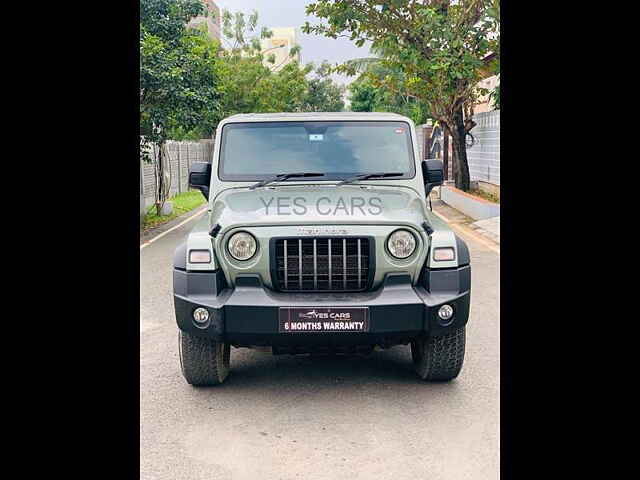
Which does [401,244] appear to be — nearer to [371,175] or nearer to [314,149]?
[371,175]

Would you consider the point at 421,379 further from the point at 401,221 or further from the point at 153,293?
the point at 153,293

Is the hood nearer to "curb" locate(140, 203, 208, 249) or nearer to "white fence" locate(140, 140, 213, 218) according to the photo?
"curb" locate(140, 203, 208, 249)

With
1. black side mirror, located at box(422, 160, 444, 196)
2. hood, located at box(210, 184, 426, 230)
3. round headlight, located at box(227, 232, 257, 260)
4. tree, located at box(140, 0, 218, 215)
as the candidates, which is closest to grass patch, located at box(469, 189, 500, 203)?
tree, located at box(140, 0, 218, 215)

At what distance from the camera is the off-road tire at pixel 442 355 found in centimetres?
548

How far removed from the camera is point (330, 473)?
13.8 feet

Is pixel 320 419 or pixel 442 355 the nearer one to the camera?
pixel 320 419

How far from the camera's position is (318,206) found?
5.57 m

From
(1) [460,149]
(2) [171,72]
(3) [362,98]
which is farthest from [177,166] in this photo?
(3) [362,98]

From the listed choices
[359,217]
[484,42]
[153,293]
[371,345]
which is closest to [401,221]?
[359,217]

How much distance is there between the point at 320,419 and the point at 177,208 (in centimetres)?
1767

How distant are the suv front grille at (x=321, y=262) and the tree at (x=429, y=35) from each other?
12.5m

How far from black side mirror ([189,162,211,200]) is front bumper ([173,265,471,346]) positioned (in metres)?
1.41
